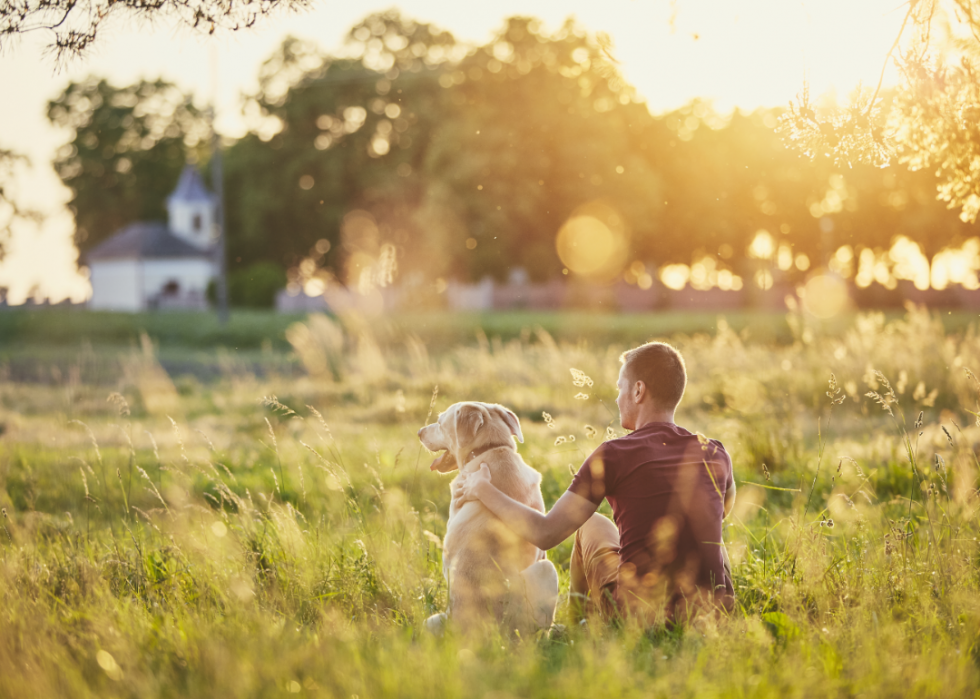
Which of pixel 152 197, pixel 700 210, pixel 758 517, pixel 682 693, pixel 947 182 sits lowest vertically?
pixel 758 517

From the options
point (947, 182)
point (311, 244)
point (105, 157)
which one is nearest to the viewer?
point (947, 182)

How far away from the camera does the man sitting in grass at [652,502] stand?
11.0 feet

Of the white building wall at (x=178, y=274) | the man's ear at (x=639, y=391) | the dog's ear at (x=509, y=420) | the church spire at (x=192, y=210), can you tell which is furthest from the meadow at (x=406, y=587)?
the church spire at (x=192, y=210)

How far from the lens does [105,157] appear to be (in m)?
55.9

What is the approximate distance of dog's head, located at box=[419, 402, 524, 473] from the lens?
11.8 ft

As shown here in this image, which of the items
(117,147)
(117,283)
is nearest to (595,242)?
(117,147)

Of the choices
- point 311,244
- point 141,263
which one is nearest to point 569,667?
point 311,244

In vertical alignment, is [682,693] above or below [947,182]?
below

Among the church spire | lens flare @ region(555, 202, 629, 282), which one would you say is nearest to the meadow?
lens flare @ region(555, 202, 629, 282)

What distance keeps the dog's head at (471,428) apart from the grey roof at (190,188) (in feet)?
221

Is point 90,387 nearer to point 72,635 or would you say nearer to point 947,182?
point 72,635

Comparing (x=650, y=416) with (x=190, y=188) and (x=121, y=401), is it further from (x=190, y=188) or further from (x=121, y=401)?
(x=190, y=188)

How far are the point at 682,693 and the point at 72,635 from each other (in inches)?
100

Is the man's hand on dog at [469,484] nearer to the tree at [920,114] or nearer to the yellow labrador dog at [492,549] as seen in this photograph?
the yellow labrador dog at [492,549]
